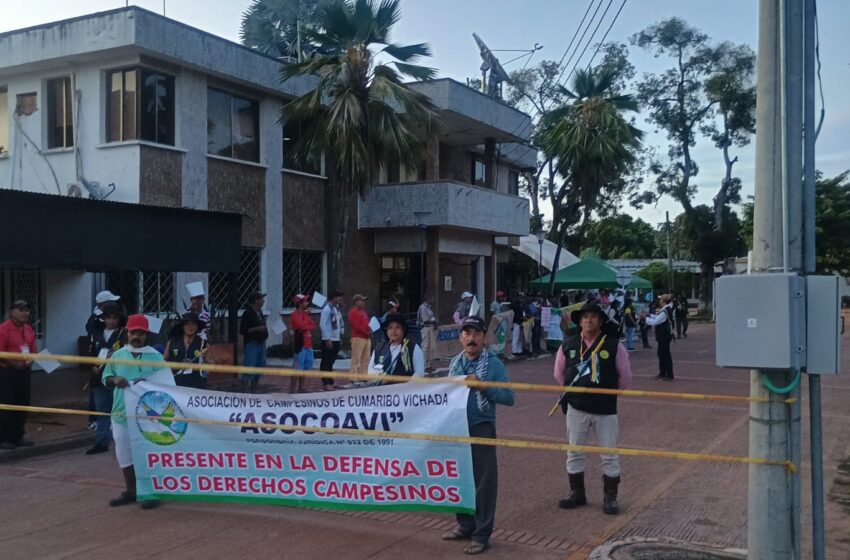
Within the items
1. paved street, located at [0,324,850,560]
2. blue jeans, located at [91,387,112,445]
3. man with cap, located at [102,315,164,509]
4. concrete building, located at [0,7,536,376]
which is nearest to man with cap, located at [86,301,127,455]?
blue jeans, located at [91,387,112,445]

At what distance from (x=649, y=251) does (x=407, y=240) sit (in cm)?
6793

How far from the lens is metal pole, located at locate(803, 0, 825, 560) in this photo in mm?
4203

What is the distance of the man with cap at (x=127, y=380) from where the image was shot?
22.7ft

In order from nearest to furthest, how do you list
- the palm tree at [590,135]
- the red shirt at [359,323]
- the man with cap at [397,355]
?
the man with cap at [397,355] → the red shirt at [359,323] → the palm tree at [590,135]

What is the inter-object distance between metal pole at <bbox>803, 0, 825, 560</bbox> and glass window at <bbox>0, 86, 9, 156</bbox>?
1863cm

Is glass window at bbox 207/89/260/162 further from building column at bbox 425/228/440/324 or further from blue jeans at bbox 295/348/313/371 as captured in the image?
blue jeans at bbox 295/348/313/371

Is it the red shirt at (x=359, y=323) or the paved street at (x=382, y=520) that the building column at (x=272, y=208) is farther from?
the paved street at (x=382, y=520)

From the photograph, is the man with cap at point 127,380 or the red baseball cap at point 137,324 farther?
the red baseball cap at point 137,324

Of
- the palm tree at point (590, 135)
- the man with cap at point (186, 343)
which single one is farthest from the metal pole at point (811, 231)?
the palm tree at point (590, 135)

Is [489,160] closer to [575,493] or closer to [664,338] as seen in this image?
[664,338]

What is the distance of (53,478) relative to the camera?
8172mm

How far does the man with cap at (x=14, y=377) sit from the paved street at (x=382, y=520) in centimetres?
50

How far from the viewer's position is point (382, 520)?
6547 millimetres

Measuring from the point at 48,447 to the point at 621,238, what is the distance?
72.8m
